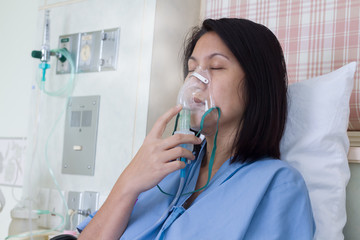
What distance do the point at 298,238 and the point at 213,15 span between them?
106cm

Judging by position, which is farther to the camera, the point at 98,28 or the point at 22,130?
the point at 22,130

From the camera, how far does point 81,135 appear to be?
1788 mm

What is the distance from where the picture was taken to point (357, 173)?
1275mm

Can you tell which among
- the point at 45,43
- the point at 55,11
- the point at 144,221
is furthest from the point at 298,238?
the point at 55,11

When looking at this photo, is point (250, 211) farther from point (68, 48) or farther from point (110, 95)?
point (68, 48)

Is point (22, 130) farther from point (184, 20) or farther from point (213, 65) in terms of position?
point (213, 65)

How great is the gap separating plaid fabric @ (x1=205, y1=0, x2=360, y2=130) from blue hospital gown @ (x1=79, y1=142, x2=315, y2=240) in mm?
524

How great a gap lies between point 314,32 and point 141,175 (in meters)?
0.86

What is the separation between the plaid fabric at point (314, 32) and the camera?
142 cm

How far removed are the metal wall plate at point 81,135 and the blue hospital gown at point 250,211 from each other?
719mm

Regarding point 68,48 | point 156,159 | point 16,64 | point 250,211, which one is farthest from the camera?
point 16,64

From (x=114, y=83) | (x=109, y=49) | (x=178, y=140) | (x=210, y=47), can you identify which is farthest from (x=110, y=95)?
(x=178, y=140)

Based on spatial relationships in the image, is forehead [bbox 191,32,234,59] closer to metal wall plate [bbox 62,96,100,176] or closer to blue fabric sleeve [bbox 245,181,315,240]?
blue fabric sleeve [bbox 245,181,315,240]

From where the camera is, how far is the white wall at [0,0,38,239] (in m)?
2.17
